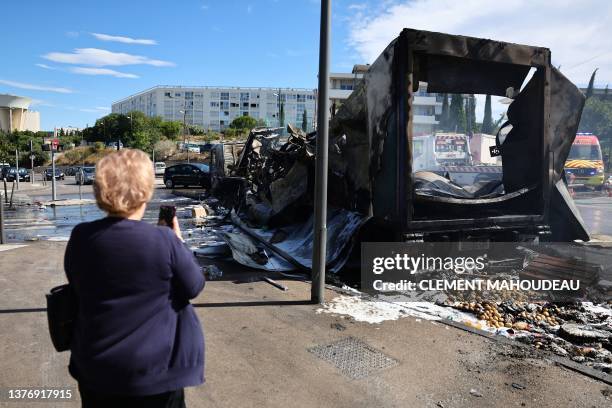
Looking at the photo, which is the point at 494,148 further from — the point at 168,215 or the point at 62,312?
the point at 62,312

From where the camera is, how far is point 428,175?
29.4ft

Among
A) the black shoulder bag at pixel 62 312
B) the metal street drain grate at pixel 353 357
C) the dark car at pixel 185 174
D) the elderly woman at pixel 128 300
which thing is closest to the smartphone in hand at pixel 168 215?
the elderly woman at pixel 128 300

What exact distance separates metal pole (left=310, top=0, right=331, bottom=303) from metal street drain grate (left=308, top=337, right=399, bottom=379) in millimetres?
1150

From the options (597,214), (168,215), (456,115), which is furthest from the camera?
(456,115)

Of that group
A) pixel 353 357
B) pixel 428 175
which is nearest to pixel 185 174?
pixel 428 175

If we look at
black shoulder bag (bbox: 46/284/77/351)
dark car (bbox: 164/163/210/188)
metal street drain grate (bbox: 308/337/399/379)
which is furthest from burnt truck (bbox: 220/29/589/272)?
dark car (bbox: 164/163/210/188)

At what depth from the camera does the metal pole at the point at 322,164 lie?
524 centimetres

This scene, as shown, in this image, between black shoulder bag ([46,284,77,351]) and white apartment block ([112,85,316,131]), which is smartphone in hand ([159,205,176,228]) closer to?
black shoulder bag ([46,284,77,351])

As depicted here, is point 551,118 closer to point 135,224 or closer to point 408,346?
point 408,346

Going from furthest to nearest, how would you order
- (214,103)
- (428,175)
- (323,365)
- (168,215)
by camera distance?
(214,103)
(428,175)
(323,365)
(168,215)

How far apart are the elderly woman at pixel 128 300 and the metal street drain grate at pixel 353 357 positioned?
85.8 inches

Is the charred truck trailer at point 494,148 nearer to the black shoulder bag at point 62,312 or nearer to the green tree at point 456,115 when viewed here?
the black shoulder bag at point 62,312

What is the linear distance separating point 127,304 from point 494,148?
798cm

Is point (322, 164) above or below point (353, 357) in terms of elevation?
above
